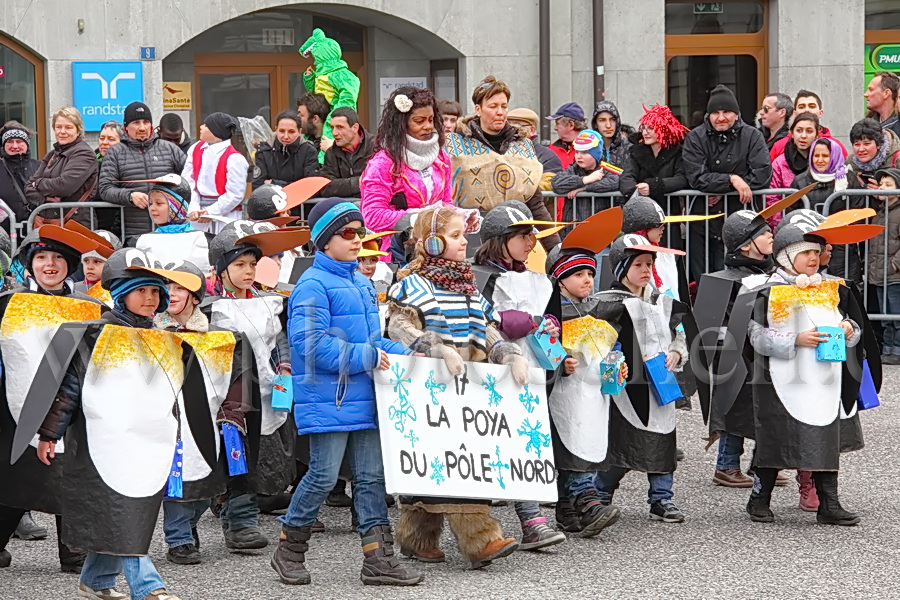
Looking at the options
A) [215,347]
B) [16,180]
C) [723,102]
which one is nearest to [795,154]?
[723,102]

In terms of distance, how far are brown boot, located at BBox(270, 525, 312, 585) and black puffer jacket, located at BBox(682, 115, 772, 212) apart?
6352 mm

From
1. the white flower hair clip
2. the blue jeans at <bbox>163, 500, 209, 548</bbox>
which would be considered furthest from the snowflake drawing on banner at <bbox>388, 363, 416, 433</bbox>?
the white flower hair clip

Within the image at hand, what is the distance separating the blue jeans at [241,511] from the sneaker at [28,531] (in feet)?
3.09

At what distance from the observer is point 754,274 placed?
802 cm

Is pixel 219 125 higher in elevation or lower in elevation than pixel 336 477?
higher

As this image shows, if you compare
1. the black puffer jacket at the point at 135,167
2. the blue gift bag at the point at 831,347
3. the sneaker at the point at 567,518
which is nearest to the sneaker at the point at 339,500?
the sneaker at the point at 567,518

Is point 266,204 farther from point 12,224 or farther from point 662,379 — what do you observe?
point 12,224

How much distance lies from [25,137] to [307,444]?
6.19m

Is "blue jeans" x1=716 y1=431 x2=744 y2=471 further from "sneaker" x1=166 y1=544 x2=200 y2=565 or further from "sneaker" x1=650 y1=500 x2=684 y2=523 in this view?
"sneaker" x1=166 y1=544 x2=200 y2=565

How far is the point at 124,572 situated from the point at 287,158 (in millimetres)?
6666

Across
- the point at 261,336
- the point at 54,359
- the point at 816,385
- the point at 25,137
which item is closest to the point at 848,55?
the point at 25,137

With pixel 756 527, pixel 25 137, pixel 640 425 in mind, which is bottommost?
pixel 756 527

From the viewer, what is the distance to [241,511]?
7.18m

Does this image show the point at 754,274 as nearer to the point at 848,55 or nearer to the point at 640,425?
the point at 640,425
